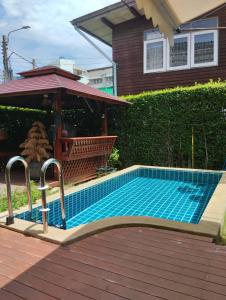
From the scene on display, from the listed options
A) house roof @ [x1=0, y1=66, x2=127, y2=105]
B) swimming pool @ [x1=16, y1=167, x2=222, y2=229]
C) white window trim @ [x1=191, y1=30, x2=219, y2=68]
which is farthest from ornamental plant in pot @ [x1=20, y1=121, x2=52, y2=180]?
white window trim @ [x1=191, y1=30, x2=219, y2=68]

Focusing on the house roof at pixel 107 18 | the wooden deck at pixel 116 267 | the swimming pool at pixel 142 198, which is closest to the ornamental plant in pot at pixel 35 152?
the swimming pool at pixel 142 198

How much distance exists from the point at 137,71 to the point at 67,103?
12.6ft

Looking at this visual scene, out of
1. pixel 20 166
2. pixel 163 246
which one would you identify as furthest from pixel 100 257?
pixel 20 166

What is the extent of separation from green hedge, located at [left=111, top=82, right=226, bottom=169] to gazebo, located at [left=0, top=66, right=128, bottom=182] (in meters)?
0.69

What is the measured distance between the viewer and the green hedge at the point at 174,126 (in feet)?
27.1

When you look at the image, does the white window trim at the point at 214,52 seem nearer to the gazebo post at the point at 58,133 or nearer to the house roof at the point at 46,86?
the house roof at the point at 46,86

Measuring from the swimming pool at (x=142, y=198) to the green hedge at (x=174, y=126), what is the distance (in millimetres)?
1085

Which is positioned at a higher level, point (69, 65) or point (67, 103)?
point (69, 65)

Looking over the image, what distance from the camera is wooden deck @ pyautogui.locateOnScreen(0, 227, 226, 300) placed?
2.16 meters

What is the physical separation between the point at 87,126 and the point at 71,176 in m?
3.26

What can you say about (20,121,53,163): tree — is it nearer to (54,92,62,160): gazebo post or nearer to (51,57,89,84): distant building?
(54,92,62,160): gazebo post

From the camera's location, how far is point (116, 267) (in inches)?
99.3

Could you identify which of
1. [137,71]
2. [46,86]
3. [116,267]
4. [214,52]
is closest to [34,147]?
[46,86]

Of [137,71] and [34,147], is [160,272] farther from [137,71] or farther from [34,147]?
[137,71]
